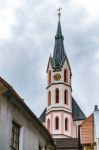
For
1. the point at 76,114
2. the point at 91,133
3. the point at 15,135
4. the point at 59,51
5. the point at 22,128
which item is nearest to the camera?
the point at 15,135

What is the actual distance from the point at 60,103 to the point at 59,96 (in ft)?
7.10

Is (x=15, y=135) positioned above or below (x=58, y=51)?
below

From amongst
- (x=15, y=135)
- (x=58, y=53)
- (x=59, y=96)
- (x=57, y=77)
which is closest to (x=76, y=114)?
(x=59, y=96)

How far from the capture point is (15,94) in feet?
80.4

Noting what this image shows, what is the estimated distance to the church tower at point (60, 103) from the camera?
9425cm

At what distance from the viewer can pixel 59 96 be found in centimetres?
9888

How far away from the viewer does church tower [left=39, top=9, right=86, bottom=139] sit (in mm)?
94250

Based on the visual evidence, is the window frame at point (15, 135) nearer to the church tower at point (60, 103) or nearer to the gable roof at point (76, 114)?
the church tower at point (60, 103)

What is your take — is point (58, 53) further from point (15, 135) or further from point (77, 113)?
point (15, 135)

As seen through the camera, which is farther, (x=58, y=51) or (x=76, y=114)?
(x=58, y=51)

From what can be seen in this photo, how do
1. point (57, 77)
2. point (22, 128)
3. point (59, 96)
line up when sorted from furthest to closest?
point (57, 77) → point (59, 96) → point (22, 128)

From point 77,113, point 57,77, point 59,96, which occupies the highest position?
point 57,77

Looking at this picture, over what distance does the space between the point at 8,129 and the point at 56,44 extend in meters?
87.4

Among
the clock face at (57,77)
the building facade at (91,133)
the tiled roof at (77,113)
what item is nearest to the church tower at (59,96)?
the clock face at (57,77)
